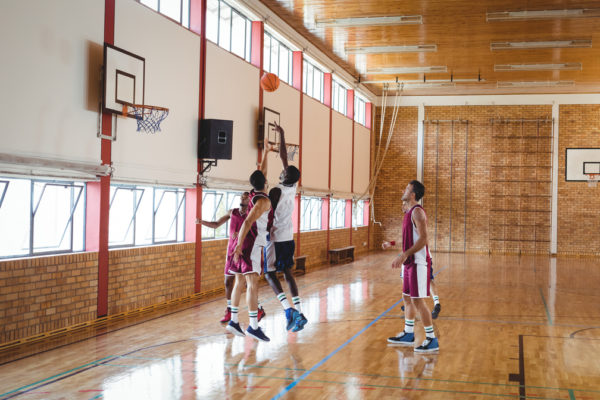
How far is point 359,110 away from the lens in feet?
63.6

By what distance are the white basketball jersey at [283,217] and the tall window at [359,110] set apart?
1320 centimetres

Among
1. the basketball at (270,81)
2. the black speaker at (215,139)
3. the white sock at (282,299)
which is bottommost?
the white sock at (282,299)

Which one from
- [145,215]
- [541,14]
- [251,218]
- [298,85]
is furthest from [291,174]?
[298,85]

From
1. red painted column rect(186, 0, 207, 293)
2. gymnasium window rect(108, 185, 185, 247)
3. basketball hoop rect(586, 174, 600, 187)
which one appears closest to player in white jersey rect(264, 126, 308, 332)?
gymnasium window rect(108, 185, 185, 247)

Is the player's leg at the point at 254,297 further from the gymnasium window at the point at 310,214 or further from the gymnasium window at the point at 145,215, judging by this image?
the gymnasium window at the point at 310,214

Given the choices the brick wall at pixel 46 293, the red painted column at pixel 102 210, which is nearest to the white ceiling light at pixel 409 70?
Answer: the red painted column at pixel 102 210

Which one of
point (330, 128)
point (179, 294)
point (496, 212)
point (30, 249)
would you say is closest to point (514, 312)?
point (179, 294)

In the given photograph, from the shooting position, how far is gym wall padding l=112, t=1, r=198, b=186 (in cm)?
727

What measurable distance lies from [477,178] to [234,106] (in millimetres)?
11519

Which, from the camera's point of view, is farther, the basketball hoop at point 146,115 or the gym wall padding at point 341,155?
the gym wall padding at point 341,155

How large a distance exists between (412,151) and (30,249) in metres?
15.4

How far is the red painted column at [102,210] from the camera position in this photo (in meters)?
6.86

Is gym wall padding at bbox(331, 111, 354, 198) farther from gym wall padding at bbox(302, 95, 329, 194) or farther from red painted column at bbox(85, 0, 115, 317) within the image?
red painted column at bbox(85, 0, 115, 317)

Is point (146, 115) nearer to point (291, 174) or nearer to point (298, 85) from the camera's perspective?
point (291, 174)
